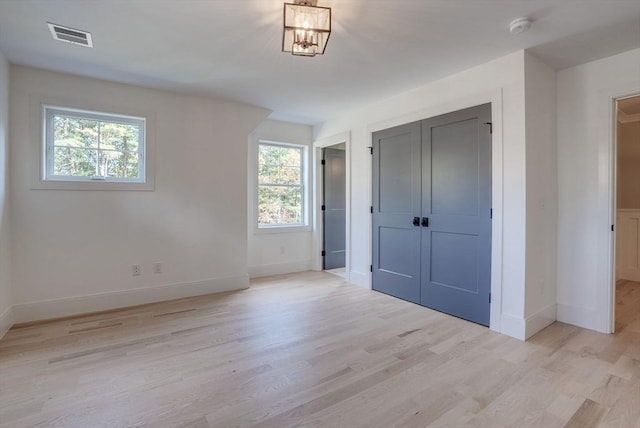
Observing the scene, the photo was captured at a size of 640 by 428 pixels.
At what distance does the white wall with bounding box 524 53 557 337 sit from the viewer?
2.65 meters

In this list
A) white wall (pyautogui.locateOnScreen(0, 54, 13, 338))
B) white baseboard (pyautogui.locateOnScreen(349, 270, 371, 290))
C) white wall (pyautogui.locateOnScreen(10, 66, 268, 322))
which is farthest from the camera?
white baseboard (pyautogui.locateOnScreen(349, 270, 371, 290))

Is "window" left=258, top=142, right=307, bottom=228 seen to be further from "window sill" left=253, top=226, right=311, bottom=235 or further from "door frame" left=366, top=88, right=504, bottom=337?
"door frame" left=366, top=88, right=504, bottom=337

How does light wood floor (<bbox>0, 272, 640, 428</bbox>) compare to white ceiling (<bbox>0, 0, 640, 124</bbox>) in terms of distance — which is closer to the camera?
light wood floor (<bbox>0, 272, 640, 428</bbox>)

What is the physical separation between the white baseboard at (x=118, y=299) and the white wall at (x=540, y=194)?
3.26 metres

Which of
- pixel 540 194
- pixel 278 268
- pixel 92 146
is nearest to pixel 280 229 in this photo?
pixel 278 268

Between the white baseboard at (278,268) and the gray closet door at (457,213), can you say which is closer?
the gray closet door at (457,213)

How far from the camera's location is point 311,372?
210cm

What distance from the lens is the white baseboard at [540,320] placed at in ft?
8.59

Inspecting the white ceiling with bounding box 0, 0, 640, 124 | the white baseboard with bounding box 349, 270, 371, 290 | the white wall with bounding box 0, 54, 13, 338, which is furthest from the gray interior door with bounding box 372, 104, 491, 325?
the white wall with bounding box 0, 54, 13, 338

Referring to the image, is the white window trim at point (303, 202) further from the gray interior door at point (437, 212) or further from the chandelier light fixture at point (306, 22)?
the chandelier light fixture at point (306, 22)

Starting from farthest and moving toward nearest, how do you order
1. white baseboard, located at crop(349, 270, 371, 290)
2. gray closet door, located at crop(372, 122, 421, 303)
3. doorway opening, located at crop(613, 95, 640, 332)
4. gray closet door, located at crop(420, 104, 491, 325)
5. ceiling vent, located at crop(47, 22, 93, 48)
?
doorway opening, located at crop(613, 95, 640, 332), white baseboard, located at crop(349, 270, 371, 290), gray closet door, located at crop(372, 122, 421, 303), gray closet door, located at crop(420, 104, 491, 325), ceiling vent, located at crop(47, 22, 93, 48)

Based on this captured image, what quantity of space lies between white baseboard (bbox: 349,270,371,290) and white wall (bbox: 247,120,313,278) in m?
1.11

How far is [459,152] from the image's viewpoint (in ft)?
10.1

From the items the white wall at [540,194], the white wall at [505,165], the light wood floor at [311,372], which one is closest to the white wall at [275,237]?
the light wood floor at [311,372]
